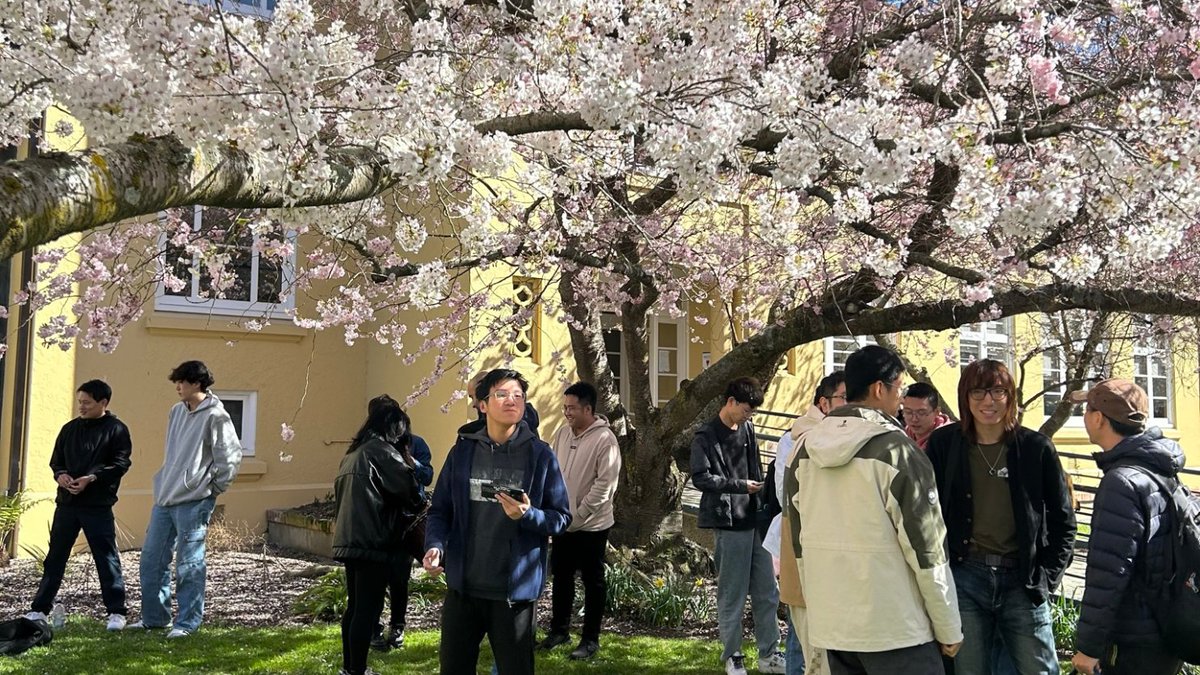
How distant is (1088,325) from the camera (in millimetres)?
12406

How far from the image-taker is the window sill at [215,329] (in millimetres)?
11766

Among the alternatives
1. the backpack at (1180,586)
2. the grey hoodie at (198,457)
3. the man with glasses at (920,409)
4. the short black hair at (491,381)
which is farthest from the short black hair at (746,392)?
the grey hoodie at (198,457)

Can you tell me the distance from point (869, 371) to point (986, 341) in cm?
1463

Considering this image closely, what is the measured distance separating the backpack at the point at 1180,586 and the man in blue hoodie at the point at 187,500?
19.3ft

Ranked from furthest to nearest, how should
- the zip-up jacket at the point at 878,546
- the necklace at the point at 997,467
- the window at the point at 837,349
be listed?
1. the window at the point at 837,349
2. the necklace at the point at 997,467
3. the zip-up jacket at the point at 878,546

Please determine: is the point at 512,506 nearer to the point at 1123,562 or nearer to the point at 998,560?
the point at 998,560

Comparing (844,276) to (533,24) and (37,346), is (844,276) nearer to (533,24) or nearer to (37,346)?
(533,24)

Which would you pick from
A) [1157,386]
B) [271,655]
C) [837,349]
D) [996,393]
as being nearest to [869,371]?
Result: [996,393]

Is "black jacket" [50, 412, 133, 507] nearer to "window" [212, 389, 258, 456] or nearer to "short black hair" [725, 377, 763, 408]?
"short black hair" [725, 377, 763, 408]

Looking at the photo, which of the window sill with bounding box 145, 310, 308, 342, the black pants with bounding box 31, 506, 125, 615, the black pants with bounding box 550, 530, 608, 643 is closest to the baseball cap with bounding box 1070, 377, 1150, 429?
the black pants with bounding box 550, 530, 608, 643

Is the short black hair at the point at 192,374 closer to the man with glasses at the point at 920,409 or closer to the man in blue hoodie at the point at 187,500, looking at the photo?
the man in blue hoodie at the point at 187,500

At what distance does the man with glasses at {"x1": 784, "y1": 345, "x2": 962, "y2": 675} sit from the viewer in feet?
11.3

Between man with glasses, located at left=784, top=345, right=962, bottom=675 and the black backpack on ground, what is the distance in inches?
217

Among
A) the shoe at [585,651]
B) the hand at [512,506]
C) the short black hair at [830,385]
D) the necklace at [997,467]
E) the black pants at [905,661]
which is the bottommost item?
the shoe at [585,651]
